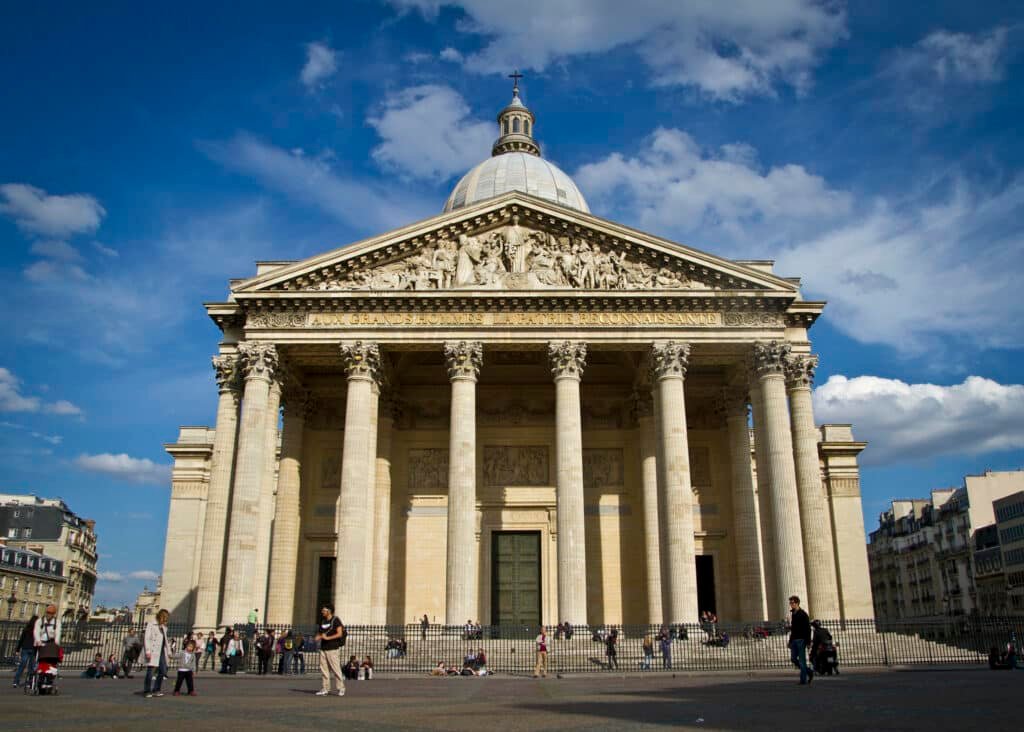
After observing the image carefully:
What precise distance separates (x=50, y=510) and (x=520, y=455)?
54.7 meters

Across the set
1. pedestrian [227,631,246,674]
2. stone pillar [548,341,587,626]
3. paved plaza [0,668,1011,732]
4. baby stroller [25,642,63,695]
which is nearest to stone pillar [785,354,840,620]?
stone pillar [548,341,587,626]

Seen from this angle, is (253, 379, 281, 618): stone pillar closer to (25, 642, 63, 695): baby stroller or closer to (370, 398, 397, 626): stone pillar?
(370, 398, 397, 626): stone pillar

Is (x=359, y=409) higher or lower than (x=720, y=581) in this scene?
higher

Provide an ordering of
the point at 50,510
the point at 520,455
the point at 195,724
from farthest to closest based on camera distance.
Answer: the point at 50,510, the point at 520,455, the point at 195,724

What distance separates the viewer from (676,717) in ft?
32.0

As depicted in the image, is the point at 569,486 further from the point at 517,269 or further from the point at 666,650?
the point at 517,269

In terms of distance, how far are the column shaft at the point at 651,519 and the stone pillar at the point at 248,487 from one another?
1346 centimetres

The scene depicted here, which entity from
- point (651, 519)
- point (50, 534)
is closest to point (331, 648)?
point (651, 519)

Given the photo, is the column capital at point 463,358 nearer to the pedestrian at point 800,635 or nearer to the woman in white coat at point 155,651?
the pedestrian at point 800,635

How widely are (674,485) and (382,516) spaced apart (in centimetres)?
1125

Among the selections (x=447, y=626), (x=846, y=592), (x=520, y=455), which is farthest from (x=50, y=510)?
(x=846, y=592)

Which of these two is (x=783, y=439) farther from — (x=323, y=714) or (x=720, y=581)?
(x=323, y=714)

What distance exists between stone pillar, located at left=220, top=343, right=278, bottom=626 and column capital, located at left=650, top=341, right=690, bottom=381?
12965mm

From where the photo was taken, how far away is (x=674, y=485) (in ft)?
88.8
